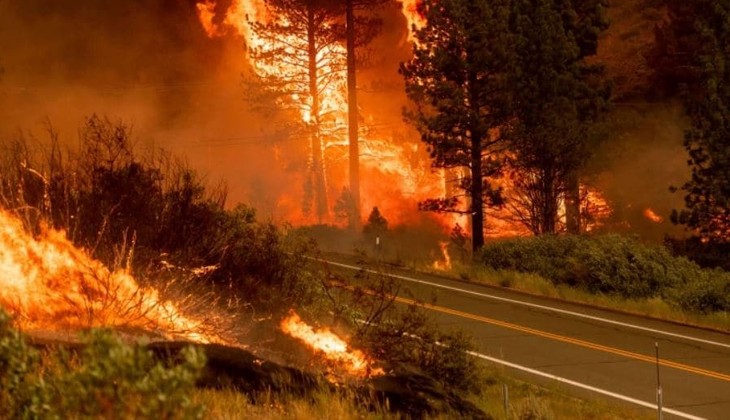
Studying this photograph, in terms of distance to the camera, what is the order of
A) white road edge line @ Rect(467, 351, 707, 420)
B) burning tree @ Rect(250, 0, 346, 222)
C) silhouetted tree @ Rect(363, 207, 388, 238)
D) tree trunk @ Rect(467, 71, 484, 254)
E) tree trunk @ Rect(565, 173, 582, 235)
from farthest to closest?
burning tree @ Rect(250, 0, 346, 222) < silhouetted tree @ Rect(363, 207, 388, 238) < tree trunk @ Rect(565, 173, 582, 235) < tree trunk @ Rect(467, 71, 484, 254) < white road edge line @ Rect(467, 351, 707, 420)

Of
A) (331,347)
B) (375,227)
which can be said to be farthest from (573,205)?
(331,347)

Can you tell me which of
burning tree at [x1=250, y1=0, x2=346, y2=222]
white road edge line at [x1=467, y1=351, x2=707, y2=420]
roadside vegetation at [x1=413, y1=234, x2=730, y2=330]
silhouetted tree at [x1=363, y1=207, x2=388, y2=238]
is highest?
burning tree at [x1=250, y1=0, x2=346, y2=222]

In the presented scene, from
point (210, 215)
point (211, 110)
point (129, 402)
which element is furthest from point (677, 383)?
point (211, 110)

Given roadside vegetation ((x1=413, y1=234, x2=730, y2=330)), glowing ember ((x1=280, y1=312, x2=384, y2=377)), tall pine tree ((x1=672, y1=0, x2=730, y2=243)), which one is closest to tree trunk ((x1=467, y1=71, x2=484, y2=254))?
roadside vegetation ((x1=413, y1=234, x2=730, y2=330))

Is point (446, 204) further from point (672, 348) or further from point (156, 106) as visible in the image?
point (156, 106)

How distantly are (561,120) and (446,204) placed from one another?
4.85 metres

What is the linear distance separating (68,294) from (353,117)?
3506cm

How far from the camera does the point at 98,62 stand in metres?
77.1

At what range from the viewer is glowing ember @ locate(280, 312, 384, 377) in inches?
494

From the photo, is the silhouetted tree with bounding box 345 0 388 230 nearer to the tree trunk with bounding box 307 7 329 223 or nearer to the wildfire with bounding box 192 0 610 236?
the tree trunk with bounding box 307 7 329 223

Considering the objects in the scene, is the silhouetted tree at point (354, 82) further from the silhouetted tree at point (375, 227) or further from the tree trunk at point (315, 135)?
the silhouetted tree at point (375, 227)

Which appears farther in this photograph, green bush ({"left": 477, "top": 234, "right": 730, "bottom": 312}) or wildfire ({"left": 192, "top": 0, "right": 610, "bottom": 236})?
wildfire ({"left": 192, "top": 0, "right": 610, "bottom": 236})

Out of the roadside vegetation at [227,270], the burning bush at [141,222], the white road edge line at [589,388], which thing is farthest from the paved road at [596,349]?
the burning bush at [141,222]

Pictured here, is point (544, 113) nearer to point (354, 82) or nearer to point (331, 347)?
point (354, 82)
